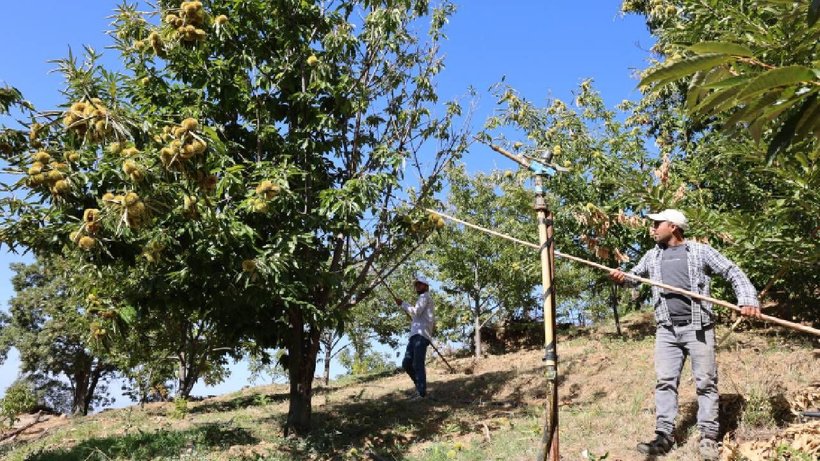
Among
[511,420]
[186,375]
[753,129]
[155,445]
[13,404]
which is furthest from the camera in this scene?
[186,375]

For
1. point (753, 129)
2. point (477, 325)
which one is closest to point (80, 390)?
point (477, 325)

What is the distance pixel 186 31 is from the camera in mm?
4820

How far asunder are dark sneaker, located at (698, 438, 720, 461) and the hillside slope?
13 cm

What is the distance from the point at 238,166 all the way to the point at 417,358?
412 cm

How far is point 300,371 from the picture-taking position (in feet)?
23.9

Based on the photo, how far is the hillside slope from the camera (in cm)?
467

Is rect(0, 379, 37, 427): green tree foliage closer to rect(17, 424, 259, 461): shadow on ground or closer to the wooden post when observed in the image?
rect(17, 424, 259, 461): shadow on ground

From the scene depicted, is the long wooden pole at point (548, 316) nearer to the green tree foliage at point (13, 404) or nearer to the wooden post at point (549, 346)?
the wooden post at point (549, 346)

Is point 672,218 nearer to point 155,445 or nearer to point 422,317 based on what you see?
point 422,317

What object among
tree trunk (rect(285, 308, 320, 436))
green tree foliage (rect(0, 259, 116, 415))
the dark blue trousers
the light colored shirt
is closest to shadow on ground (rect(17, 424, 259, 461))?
tree trunk (rect(285, 308, 320, 436))

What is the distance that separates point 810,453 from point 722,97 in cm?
306

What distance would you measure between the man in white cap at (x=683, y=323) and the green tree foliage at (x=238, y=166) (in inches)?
116

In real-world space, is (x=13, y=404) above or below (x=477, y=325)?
below

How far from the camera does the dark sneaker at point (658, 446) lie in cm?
433
